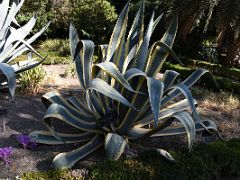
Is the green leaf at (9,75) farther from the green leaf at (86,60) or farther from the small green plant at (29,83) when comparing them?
the small green plant at (29,83)

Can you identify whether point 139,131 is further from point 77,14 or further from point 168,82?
point 77,14

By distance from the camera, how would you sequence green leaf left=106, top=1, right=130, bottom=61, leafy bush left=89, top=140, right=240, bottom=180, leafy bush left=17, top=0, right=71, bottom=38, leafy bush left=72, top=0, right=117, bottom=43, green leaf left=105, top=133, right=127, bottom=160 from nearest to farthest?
leafy bush left=89, top=140, right=240, bottom=180, green leaf left=105, top=133, right=127, bottom=160, green leaf left=106, top=1, right=130, bottom=61, leafy bush left=17, top=0, right=71, bottom=38, leafy bush left=72, top=0, right=117, bottom=43

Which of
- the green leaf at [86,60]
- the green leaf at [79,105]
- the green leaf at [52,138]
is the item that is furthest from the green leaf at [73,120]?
the green leaf at [86,60]

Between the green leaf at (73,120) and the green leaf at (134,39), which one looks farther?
the green leaf at (134,39)

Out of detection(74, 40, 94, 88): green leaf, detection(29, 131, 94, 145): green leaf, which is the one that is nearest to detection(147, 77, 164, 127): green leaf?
detection(74, 40, 94, 88): green leaf

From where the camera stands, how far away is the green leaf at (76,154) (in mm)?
3670

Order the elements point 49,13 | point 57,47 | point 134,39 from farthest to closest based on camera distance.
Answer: point 49,13
point 57,47
point 134,39

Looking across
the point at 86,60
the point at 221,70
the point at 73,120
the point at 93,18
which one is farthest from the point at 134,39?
the point at 93,18

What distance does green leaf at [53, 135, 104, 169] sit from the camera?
3.67 meters

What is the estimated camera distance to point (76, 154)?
151 inches

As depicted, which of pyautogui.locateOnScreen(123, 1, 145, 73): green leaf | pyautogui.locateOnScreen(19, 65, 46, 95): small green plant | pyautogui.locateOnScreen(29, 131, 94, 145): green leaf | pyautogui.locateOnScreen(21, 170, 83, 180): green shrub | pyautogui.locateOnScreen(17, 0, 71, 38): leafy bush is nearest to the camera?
pyautogui.locateOnScreen(21, 170, 83, 180): green shrub

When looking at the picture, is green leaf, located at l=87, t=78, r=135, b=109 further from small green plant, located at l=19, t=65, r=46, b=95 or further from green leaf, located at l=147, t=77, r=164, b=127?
small green plant, located at l=19, t=65, r=46, b=95

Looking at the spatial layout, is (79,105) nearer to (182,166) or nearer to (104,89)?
(104,89)

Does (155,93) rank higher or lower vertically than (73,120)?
higher
